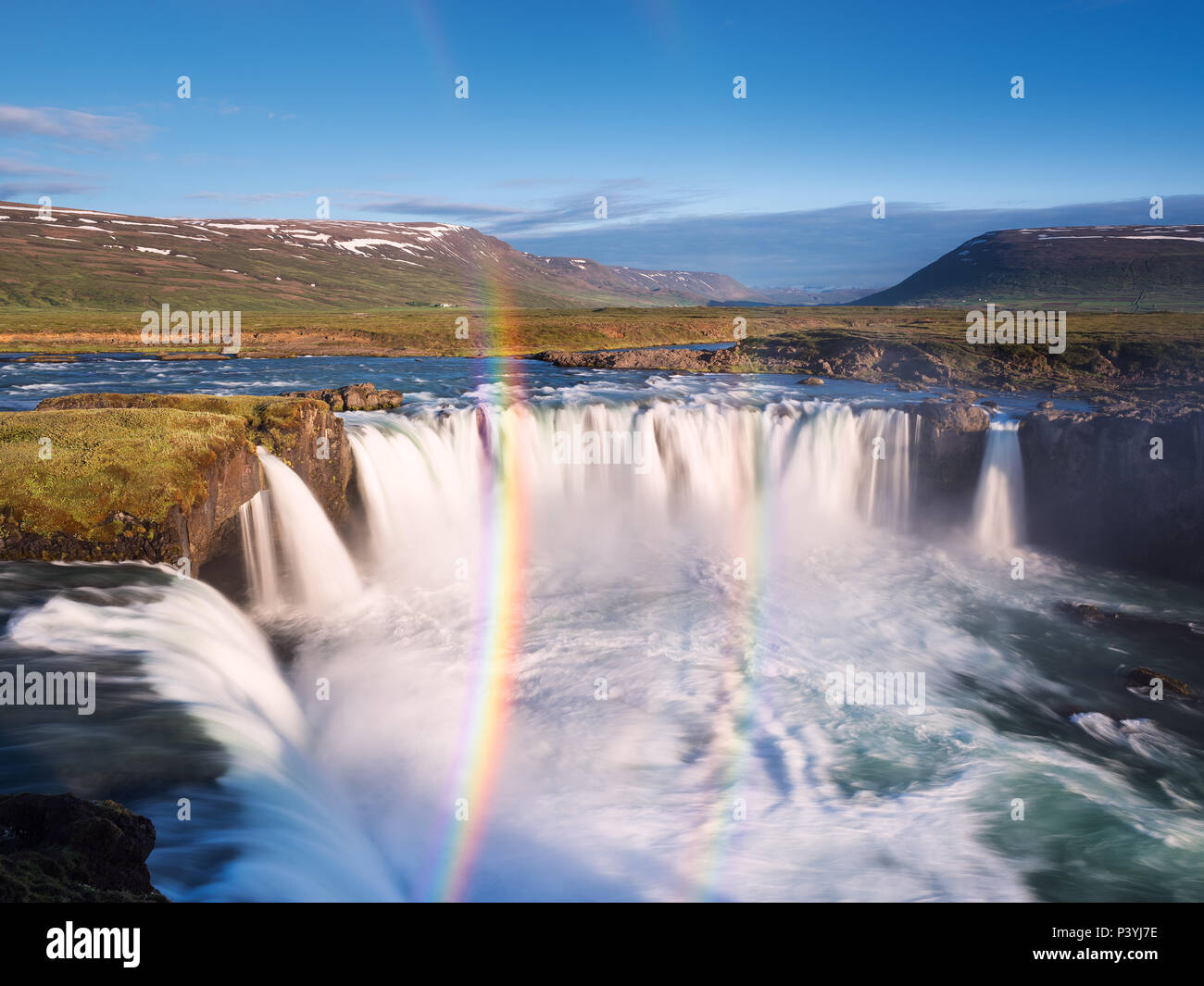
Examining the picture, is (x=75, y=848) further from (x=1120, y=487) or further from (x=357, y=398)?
(x=1120, y=487)

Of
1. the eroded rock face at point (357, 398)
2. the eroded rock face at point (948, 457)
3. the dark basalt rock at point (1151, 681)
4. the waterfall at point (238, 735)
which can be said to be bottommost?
the dark basalt rock at point (1151, 681)

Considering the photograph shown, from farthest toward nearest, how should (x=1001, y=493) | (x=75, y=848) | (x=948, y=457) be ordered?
1. (x=948, y=457)
2. (x=1001, y=493)
3. (x=75, y=848)

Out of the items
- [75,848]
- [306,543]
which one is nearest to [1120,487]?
[306,543]

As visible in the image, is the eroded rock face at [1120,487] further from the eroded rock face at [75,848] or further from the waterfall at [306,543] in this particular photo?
the eroded rock face at [75,848]

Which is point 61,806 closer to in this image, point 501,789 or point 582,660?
point 501,789

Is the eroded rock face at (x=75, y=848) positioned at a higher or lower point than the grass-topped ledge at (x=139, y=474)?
lower

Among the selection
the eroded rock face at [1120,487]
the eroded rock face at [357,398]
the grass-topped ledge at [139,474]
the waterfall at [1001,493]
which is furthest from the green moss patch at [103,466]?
the eroded rock face at [1120,487]
